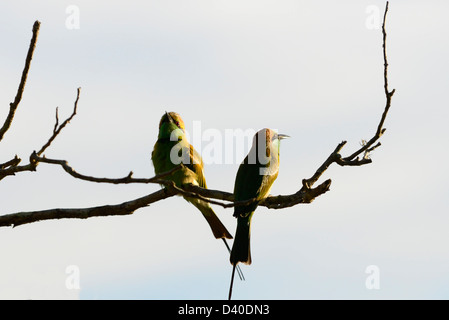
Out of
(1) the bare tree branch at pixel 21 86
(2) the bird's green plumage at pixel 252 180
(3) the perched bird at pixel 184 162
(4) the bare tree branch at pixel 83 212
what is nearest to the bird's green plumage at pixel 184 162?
(3) the perched bird at pixel 184 162

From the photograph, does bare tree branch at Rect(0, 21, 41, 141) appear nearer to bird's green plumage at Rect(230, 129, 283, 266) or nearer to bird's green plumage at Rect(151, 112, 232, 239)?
bird's green plumage at Rect(230, 129, 283, 266)

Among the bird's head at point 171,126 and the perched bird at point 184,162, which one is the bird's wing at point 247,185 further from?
the bird's head at point 171,126

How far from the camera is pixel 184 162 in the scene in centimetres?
471

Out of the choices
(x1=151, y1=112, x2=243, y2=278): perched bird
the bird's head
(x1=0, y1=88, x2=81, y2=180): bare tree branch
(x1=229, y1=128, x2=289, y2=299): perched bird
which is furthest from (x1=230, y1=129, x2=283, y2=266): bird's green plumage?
(x1=0, y1=88, x2=81, y2=180): bare tree branch

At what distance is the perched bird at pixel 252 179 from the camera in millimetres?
4184

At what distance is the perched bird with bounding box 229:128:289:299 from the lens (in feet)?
13.7

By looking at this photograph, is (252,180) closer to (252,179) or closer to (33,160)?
(252,179)

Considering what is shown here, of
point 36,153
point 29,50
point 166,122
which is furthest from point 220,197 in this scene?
point 166,122

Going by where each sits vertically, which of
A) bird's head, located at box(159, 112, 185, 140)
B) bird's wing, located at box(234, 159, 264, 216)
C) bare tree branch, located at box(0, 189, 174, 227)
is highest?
bird's head, located at box(159, 112, 185, 140)

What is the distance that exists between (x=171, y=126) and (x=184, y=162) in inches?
16.6

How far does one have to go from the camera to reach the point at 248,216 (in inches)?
169

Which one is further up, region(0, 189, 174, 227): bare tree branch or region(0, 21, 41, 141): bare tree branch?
region(0, 21, 41, 141): bare tree branch

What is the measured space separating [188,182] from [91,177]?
7.28 feet

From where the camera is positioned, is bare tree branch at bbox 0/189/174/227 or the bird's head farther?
the bird's head
